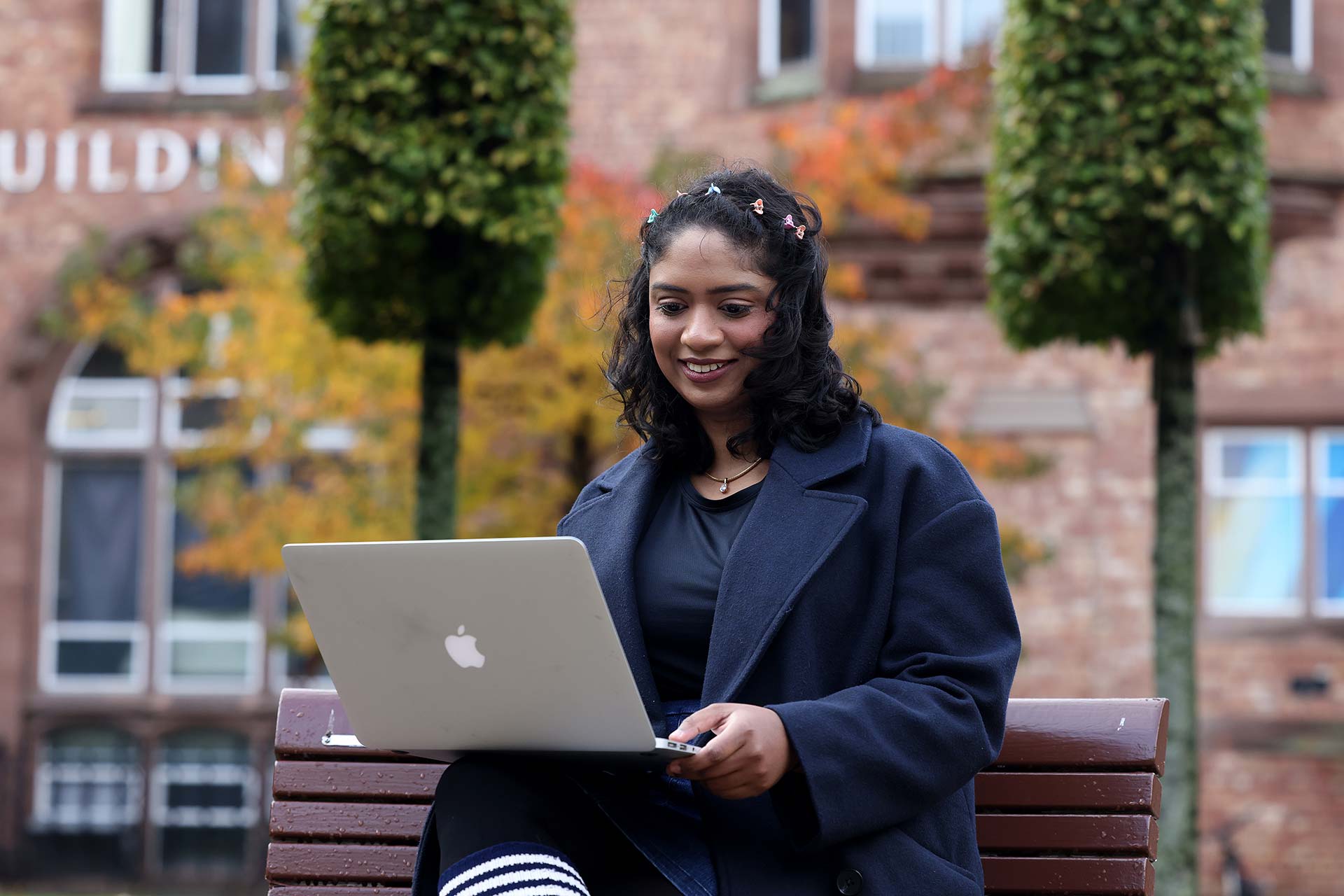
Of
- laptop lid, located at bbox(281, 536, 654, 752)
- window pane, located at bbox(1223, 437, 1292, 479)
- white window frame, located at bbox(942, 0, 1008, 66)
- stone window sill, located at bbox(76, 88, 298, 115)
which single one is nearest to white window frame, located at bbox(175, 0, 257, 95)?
stone window sill, located at bbox(76, 88, 298, 115)

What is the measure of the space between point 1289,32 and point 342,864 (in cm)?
1045

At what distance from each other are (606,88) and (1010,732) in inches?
384

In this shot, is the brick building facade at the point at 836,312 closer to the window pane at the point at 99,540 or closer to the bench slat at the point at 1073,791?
the window pane at the point at 99,540

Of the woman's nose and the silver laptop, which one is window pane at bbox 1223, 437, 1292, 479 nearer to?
the woman's nose

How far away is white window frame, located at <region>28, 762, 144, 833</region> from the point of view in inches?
532

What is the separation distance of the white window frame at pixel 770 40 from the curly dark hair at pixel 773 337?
932cm

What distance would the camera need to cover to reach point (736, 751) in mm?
2582

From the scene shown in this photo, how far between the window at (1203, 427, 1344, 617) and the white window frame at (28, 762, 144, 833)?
310 inches

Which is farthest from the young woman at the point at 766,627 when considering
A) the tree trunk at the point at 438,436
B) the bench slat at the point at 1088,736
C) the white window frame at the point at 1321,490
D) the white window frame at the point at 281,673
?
the white window frame at the point at 281,673

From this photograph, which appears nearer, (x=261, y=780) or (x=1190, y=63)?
(x=1190, y=63)

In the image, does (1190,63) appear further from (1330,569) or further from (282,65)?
(282,65)

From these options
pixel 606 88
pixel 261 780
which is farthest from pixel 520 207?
pixel 261 780

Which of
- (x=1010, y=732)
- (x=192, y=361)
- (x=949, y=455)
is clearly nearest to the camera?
(x=949, y=455)

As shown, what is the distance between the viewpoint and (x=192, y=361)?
11.3 m
